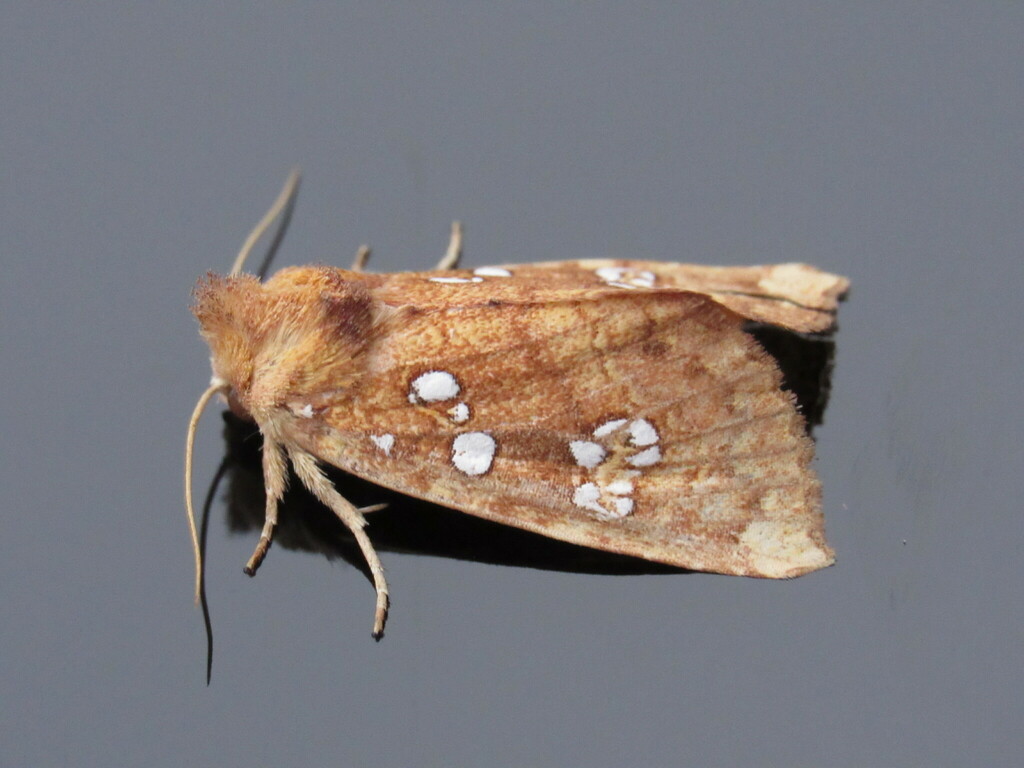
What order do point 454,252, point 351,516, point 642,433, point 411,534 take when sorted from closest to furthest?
point 642,433 < point 351,516 < point 411,534 < point 454,252

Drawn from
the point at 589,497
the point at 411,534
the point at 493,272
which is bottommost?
the point at 411,534

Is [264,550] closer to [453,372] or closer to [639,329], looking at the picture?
[453,372]

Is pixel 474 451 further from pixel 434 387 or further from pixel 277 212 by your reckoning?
pixel 277 212

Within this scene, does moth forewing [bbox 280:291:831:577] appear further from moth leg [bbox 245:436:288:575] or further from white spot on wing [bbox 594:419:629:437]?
moth leg [bbox 245:436:288:575]

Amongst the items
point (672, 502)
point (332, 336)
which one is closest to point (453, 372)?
point (332, 336)

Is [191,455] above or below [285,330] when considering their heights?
below

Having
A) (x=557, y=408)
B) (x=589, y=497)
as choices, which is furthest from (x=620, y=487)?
(x=557, y=408)

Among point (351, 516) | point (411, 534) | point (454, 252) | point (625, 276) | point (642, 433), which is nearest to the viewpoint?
point (642, 433)

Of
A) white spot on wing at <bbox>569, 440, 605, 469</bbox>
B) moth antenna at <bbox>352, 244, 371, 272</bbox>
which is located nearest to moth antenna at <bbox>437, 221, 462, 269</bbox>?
A: moth antenna at <bbox>352, 244, 371, 272</bbox>

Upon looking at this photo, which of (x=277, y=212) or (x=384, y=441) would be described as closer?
(x=384, y=441)
